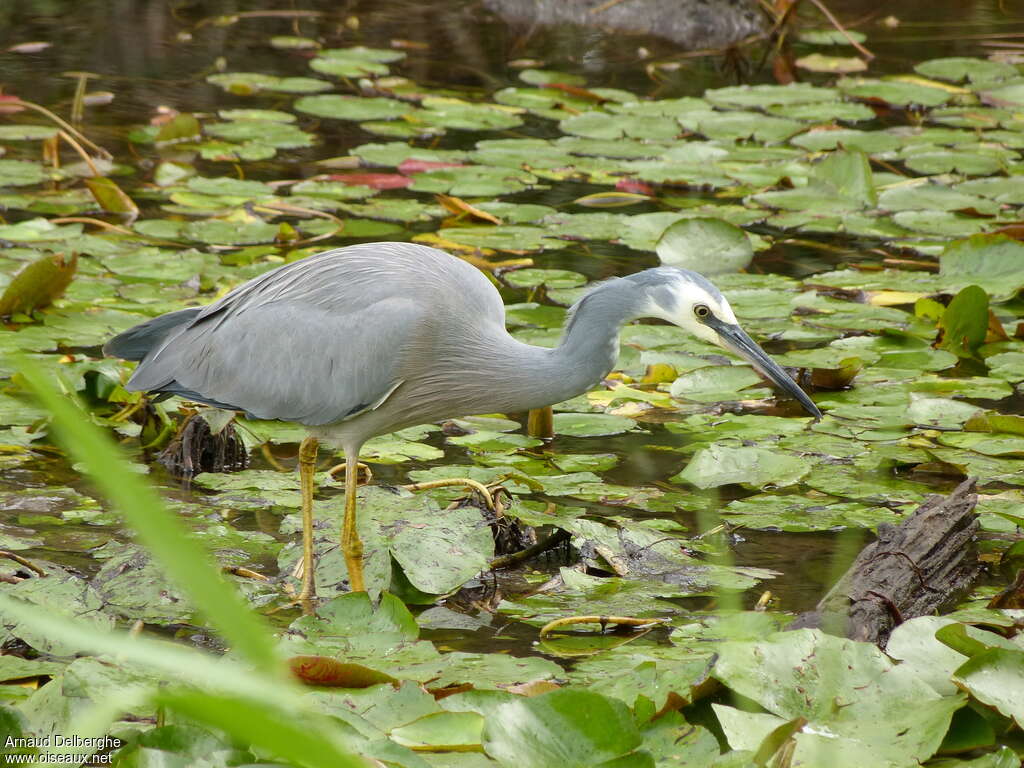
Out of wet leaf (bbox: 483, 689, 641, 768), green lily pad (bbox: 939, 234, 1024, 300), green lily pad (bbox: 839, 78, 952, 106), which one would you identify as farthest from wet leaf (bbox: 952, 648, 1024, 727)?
green lily pad (bbox: 839, 78, 952, 106)

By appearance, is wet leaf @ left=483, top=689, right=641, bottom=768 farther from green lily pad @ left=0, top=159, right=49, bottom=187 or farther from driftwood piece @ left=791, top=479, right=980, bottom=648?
green lily pad @ left=0, top=159, right=49, bottom=187

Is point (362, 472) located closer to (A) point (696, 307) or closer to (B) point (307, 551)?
(B) point (307, 551)

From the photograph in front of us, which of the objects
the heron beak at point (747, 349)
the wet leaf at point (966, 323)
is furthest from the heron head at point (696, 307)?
the wet leaf at point (966, 323)

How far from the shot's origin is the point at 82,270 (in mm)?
6016

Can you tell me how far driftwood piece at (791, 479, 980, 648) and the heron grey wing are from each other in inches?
54.6

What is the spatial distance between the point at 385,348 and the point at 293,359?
1.12 ft

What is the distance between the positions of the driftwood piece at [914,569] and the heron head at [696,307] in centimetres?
57

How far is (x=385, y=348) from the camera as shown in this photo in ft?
12.7

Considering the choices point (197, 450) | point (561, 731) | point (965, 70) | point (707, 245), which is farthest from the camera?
point (965, 70)

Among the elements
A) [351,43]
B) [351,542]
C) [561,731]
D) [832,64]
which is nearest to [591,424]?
[351,542]

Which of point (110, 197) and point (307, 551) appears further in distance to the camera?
point (110, 197)

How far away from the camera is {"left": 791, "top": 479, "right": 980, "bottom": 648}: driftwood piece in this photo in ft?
10.4

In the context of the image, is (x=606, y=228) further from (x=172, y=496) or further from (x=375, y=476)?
(x=172, y=496)

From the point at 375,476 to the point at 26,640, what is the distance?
1.78 metres
